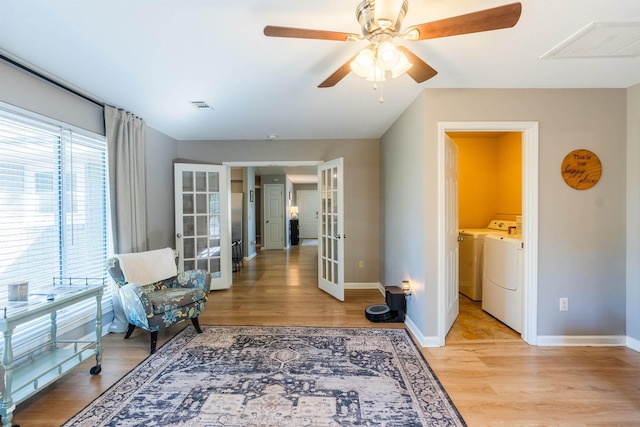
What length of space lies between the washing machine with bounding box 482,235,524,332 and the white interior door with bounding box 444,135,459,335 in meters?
0.47

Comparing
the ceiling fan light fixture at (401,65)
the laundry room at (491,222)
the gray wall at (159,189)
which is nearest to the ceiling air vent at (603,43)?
the ceiling fan light fixture at (401,65)

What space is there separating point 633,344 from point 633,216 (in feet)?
3.74

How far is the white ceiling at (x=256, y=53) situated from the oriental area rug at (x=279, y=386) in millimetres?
2323

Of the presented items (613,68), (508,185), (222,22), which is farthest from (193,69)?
(508,185)

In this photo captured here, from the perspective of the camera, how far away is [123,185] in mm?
2908

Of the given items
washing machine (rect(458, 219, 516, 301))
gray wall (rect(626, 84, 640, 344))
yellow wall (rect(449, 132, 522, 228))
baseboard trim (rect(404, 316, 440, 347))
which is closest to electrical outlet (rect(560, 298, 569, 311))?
gray wall (rect(626, 84, 640, 344))

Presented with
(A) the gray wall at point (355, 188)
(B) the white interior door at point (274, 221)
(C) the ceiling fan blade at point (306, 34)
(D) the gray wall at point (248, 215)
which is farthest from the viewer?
(B) the white interior door at point (274, 221)

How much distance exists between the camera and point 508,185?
12.7ft

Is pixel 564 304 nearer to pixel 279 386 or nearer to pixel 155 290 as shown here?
pixel 279 386

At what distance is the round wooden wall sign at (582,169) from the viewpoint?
2.48 meters

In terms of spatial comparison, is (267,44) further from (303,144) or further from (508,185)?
(508,185)

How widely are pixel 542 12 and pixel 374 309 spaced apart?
279 cm

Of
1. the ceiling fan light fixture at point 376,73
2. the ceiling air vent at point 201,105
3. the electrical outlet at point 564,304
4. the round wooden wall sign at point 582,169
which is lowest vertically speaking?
the electrical outlet at point 564,304

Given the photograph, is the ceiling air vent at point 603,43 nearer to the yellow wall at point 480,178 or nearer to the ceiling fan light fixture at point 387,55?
the ceiling fan light fixture at point 387,55
